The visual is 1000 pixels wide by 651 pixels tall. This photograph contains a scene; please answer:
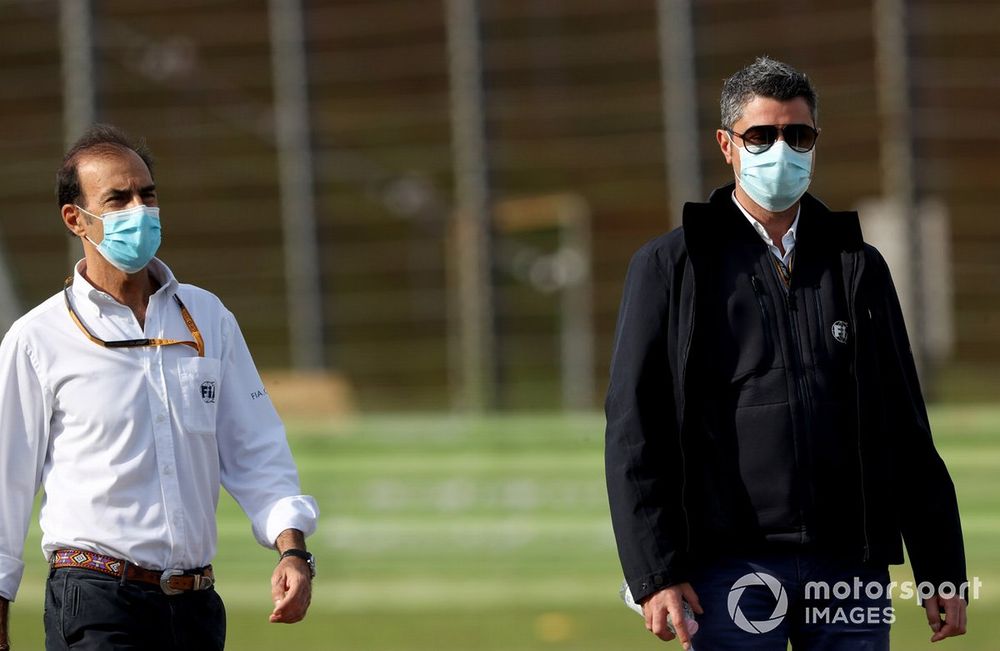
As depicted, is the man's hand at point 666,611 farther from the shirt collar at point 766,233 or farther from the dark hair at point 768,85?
the dark hair at point 768,85

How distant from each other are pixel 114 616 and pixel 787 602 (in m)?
1.44

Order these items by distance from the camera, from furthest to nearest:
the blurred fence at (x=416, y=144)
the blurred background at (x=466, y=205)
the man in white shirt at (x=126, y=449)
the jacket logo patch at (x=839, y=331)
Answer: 1. the blurred fence at (x=416, y=144)
2. the blurred background at (x=466, y=205)
3. the man in white shirt at (x=126, y=449)
4. the jacket logo patch at (x=839, y=331)

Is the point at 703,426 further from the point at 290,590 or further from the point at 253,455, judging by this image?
the point at 253,455

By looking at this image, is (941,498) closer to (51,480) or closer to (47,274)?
(51,480)

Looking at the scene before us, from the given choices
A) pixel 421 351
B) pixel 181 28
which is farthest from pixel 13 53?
pixel 421 351

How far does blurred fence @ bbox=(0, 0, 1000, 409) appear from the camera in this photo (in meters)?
10.2

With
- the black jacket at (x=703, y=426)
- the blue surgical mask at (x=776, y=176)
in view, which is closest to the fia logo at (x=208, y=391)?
the black jacket at (x=703, y=426)

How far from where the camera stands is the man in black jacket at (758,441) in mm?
3504

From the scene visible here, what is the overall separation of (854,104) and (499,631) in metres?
4.15

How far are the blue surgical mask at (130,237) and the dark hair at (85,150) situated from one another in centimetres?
14

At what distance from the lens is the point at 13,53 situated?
1103 centimetres

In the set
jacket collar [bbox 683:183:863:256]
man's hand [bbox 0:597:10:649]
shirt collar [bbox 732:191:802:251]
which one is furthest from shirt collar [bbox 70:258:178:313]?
shirt collar [bbox 732:191:802:251]

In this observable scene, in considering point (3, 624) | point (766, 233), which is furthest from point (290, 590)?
point (766, 233)

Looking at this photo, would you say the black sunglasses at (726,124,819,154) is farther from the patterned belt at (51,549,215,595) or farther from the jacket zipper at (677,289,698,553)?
the patterned belt at (51,549,215,595)
